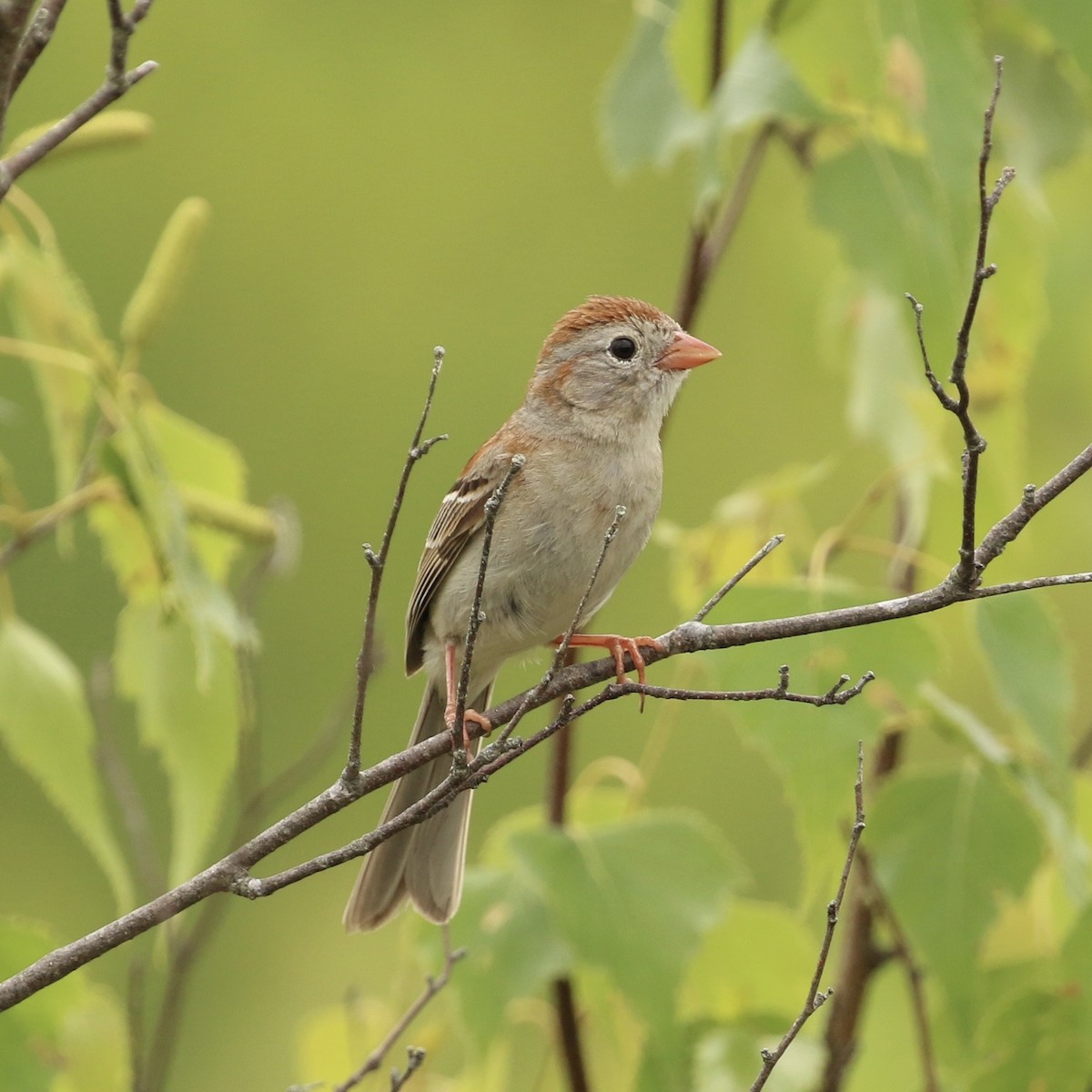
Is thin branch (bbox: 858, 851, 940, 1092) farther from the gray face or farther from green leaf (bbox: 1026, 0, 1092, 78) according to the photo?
green leaf (bbox: 1026, 0, 1092, 78)

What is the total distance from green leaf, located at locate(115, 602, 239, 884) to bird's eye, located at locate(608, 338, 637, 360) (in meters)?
1.43

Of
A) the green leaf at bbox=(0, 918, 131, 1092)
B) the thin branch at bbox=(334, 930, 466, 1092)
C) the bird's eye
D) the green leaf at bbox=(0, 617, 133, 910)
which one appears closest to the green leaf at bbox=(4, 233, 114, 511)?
the green leaf at bbox=(0, 617, 133, 910)

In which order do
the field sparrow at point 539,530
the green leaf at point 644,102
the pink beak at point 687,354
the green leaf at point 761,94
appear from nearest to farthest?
the green leaf at point 761,94 → the field sparrow at point 539,530 → the green leaf at point 644,102 → the pink beak at point 687,354

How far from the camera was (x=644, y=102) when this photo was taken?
133 inches

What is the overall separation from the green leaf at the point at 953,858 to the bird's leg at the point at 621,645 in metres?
0.51

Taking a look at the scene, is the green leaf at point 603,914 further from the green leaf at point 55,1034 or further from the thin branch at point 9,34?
the thin branch at point 9,34

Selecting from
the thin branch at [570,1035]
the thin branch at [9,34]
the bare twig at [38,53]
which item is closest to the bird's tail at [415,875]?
the thin branch at [570,1035]

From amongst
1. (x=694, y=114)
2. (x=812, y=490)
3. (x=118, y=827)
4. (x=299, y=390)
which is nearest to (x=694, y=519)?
(x=812, y=490)

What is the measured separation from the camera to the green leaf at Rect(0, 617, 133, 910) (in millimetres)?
2594

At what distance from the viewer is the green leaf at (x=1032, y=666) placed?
268 cm

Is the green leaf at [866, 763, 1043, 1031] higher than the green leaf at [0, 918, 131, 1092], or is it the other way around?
the green leaf at [866, 763, 1043, 1031]

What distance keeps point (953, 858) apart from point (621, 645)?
80cm

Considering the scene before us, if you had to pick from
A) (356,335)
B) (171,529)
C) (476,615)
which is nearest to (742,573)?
(476,615)

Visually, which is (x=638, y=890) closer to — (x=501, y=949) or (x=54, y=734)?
(x=501, y=949)
